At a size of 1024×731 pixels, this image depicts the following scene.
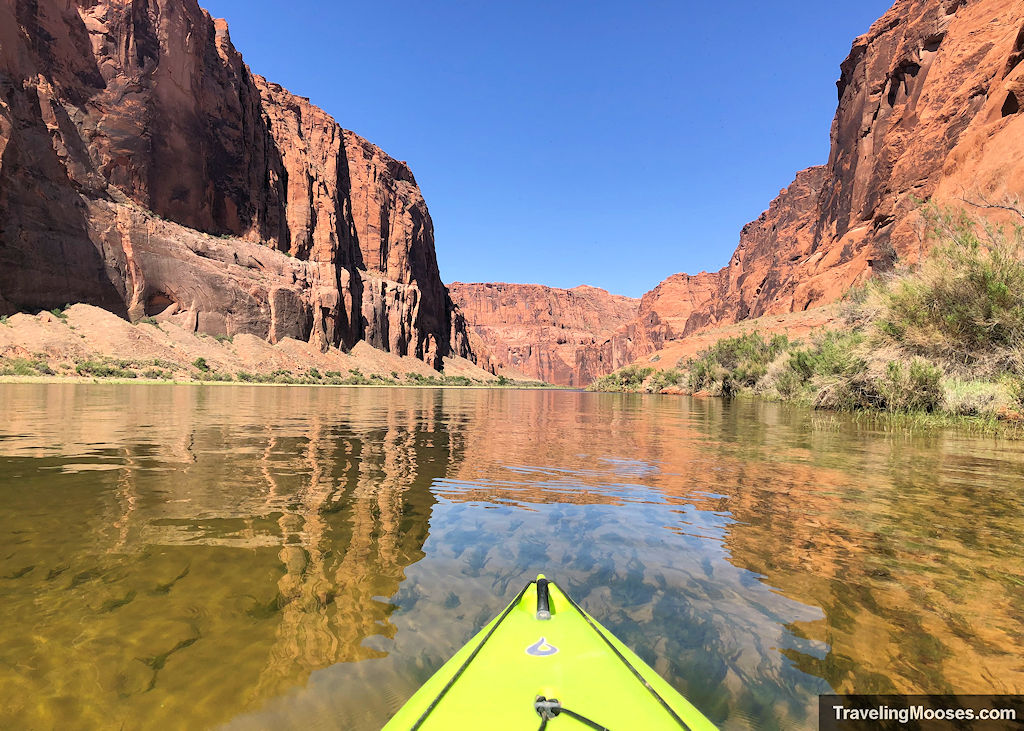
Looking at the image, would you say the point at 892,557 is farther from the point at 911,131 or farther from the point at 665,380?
the point at 911,131

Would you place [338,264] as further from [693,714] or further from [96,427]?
[693,714]

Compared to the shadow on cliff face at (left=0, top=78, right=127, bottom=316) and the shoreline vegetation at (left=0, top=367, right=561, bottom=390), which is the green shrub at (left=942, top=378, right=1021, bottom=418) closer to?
the shoreline vegetation at (left=0, top=367, right=561, bottom=390)

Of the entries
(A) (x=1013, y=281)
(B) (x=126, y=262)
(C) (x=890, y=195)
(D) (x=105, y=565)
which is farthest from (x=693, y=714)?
(B) (x=126, y=262)

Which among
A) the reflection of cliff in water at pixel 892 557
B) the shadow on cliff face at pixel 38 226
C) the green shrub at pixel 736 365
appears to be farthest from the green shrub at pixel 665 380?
the shadow on cliff face at pixel 38 226

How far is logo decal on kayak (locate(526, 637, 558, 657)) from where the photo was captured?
2229 mm

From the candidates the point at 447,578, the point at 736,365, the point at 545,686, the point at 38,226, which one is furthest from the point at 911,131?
the point at 38,226

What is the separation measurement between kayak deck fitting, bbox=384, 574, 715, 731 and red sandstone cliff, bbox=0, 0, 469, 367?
59.3 meters

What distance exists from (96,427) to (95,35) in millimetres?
73174

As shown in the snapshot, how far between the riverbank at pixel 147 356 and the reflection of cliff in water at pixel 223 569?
141 feet

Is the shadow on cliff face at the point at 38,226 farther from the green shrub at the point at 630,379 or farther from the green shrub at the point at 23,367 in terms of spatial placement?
the green shrub at the point at 630,379

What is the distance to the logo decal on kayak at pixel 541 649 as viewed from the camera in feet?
7.31

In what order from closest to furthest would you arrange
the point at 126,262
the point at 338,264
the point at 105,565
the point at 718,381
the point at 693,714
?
the point at 693,714 < the point at 105,565 < the point at 718,381 < the point at 126,262 < the point at 338,264

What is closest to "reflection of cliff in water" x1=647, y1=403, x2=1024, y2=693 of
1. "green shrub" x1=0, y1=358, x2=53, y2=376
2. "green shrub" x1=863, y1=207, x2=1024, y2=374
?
"green shrub" x1=863, y1=207, x2=1024, y2=374

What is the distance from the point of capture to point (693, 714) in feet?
6.09
